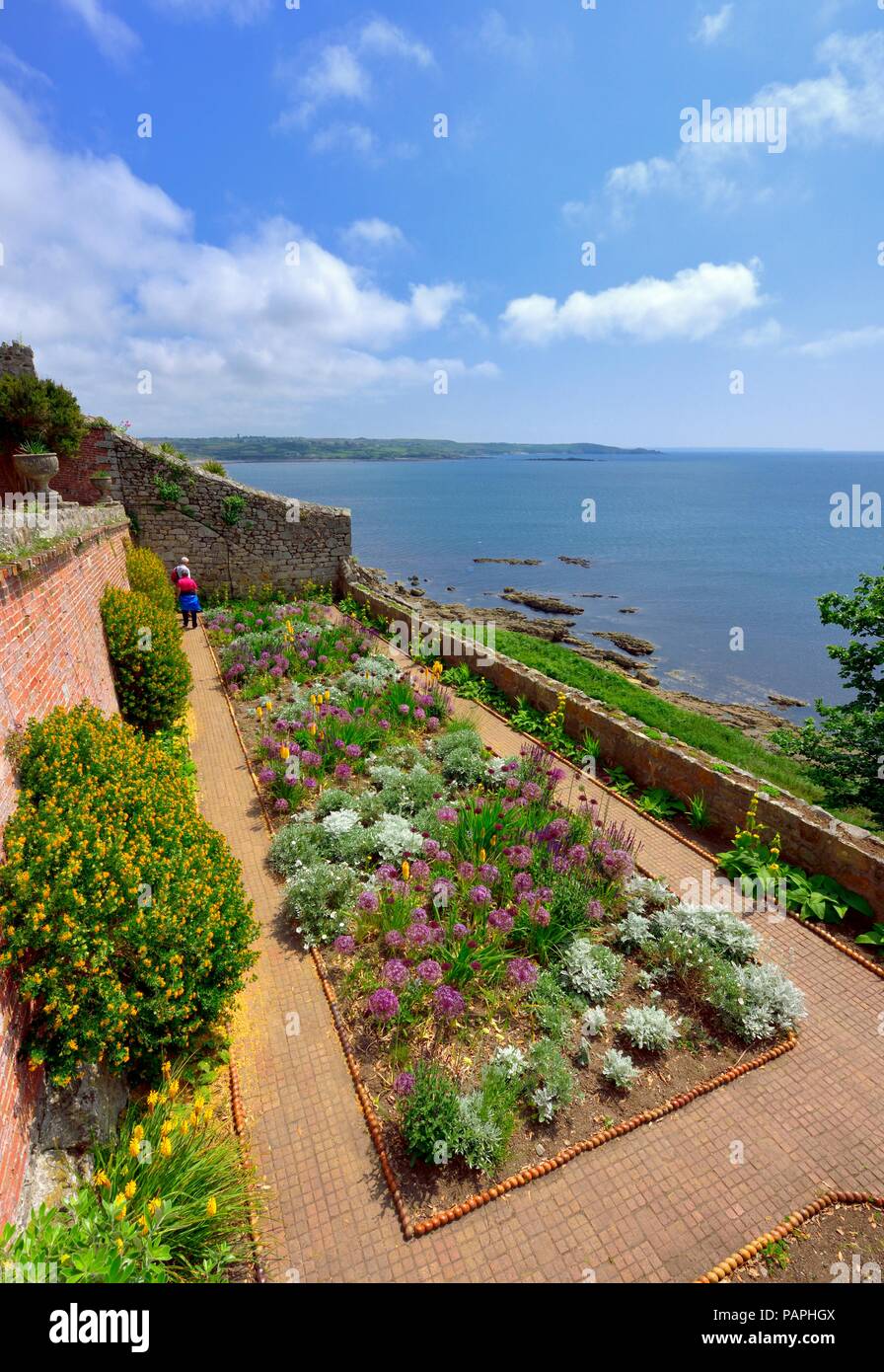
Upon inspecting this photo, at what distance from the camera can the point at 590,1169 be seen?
4.38m

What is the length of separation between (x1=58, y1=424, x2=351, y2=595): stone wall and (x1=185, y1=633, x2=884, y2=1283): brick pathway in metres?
15.7

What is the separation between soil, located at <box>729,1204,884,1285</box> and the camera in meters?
3.86

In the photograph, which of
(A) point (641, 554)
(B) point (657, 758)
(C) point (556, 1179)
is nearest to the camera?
(C) point (556, 1179)

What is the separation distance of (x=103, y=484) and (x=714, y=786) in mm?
18206

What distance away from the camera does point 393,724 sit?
10.8 m

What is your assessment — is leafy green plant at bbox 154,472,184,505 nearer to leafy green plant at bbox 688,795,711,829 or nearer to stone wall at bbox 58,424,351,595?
stone wall at bbox 58,424,351,595

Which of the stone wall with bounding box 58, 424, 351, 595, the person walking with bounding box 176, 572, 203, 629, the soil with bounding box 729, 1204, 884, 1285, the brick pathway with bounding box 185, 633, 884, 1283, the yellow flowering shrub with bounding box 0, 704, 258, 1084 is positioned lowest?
the soil with bounding box 729, 1204, 884, 1285

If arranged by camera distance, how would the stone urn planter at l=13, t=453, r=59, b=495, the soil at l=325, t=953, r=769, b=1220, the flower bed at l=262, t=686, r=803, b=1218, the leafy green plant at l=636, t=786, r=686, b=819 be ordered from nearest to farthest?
1. the soil at l=325, t=953, r=769, b=1220
2. the flower bed at l=262, t=686, r=803, b=1218
3. the leafy green plant at l=636, t=786, r=686, b=819
4. the stone urn planter at l=13, t=453, r=59, b=495

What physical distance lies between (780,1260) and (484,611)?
32850 millimetres

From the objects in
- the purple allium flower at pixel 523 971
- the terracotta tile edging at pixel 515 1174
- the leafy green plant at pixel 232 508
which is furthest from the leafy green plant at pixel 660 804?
the leafy green plant at pixel 232 508

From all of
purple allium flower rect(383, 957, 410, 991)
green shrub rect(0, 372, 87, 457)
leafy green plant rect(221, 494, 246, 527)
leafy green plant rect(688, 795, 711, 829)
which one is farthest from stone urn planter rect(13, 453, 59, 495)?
leafy green plant rect(688, 795, 711, 829)

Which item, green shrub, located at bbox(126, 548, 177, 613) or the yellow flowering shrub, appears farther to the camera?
green shrub, located at bbox(126, 548, 177, 613)
